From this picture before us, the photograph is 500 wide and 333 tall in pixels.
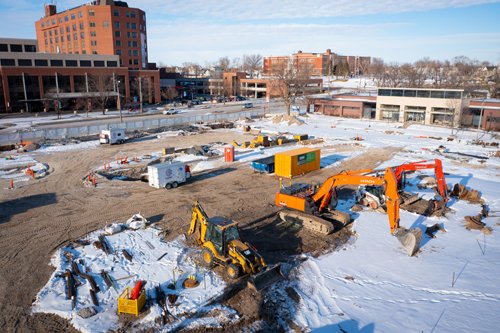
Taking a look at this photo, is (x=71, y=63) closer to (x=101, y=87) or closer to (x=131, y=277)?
(x=101, y=87)

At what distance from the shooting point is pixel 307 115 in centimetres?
7081

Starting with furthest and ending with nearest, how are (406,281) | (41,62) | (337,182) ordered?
(41,62), (337,182), (406,281)

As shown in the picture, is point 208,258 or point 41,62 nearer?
point 208,258

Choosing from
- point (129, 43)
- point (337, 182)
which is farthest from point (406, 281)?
point (129, 43)

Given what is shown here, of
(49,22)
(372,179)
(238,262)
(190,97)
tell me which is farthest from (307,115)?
(49,22)

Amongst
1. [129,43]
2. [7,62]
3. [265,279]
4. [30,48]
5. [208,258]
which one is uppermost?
[129,43]

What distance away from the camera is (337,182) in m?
20.1

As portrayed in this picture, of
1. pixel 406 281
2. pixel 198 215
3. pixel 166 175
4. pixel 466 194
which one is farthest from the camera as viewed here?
pixel 166 175

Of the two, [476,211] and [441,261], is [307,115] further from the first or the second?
[441,261]

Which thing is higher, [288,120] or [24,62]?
[24,62]

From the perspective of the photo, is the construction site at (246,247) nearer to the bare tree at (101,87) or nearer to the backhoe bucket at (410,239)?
the backhoe bucket at (410,239)

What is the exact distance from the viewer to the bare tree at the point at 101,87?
7369 centimetres

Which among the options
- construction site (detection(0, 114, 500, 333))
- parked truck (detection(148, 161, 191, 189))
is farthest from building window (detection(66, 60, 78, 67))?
parked truck (detection(148, 161, 191, 189))

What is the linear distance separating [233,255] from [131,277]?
4406 mm
